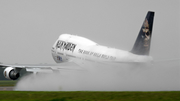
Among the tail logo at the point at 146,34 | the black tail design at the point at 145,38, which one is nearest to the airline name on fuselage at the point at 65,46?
the black tail design at the point at 145,38

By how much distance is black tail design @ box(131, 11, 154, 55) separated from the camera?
31.5m

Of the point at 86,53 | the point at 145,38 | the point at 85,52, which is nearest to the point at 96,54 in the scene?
the point at 86,53

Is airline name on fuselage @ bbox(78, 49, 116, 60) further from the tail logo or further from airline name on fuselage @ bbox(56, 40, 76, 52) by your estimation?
the tail logo

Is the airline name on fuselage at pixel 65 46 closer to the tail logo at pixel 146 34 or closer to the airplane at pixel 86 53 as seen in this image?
the airplane at pixel 86 53

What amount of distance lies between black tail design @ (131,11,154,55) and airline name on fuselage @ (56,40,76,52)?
15028 mm

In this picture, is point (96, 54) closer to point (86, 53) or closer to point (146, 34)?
point (86, 53)

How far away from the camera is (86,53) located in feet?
134

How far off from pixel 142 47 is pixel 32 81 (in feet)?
39.5

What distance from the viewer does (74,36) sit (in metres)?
47.9

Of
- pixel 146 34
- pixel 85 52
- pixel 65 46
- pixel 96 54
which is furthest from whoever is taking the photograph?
pixel 65 46

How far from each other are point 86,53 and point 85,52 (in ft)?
1.64
